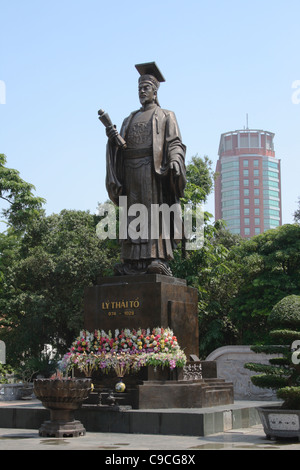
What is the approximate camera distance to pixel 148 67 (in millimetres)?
11438

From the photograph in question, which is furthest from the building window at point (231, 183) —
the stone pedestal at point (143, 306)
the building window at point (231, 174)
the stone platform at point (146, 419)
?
the stone platform at point (146, 419)

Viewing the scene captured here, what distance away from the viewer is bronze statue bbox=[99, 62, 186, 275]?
11.0 meters

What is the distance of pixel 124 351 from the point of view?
986 cm

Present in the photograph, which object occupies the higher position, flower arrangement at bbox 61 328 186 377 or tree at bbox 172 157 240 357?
tree at bbox 172 157 240 357

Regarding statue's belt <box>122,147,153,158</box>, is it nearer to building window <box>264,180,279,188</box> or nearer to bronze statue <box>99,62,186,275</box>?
bronze statue <box>99,62,186,275</box>

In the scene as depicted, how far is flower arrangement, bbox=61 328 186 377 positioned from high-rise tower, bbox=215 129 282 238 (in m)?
102

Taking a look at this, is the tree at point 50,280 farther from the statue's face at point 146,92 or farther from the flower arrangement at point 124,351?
the statue's face at point 146,92

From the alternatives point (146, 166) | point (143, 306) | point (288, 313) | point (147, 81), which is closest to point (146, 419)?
point (143, 306)

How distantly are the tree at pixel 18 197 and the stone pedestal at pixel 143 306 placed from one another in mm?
10906

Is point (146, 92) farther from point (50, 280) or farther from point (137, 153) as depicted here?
point (50, 280)

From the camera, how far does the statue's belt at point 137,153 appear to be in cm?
1120

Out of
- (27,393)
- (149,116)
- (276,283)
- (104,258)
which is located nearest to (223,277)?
(276,283)

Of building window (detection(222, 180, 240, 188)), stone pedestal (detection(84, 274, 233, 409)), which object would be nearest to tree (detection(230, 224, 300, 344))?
stone pedestal (detection(84, 274, 233, 409))

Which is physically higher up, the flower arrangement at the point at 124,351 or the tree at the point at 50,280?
the tree at the point at 50,280
